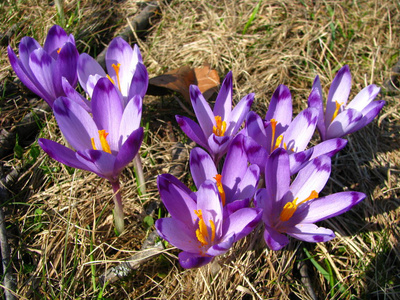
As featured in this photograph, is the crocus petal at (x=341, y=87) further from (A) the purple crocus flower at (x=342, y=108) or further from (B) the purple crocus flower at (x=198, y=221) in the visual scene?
(B) the purple crocus flower at (x=198, y=221)

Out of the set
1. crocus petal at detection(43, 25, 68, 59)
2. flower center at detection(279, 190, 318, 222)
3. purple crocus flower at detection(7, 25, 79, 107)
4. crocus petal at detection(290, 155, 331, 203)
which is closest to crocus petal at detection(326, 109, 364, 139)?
crocus petal at detection(290, 155, 331, 203)

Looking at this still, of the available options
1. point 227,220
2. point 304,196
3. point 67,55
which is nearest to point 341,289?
point 304,196

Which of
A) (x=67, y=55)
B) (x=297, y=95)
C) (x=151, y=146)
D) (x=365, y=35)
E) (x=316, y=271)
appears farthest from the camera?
(x=365, y=35)

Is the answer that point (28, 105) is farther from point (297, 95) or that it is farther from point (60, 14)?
point (297, 95)

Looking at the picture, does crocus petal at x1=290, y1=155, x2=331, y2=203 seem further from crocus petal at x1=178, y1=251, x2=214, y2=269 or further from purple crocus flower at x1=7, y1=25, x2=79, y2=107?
purple crocus flower at x1=7, y1=25, x2=79, y2=107

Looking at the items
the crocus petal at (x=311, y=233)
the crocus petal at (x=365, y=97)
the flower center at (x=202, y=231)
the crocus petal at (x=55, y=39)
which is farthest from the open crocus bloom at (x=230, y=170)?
the crocus petal at (x=55, y=39)

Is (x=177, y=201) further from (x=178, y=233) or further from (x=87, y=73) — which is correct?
(x=87, y=73)
